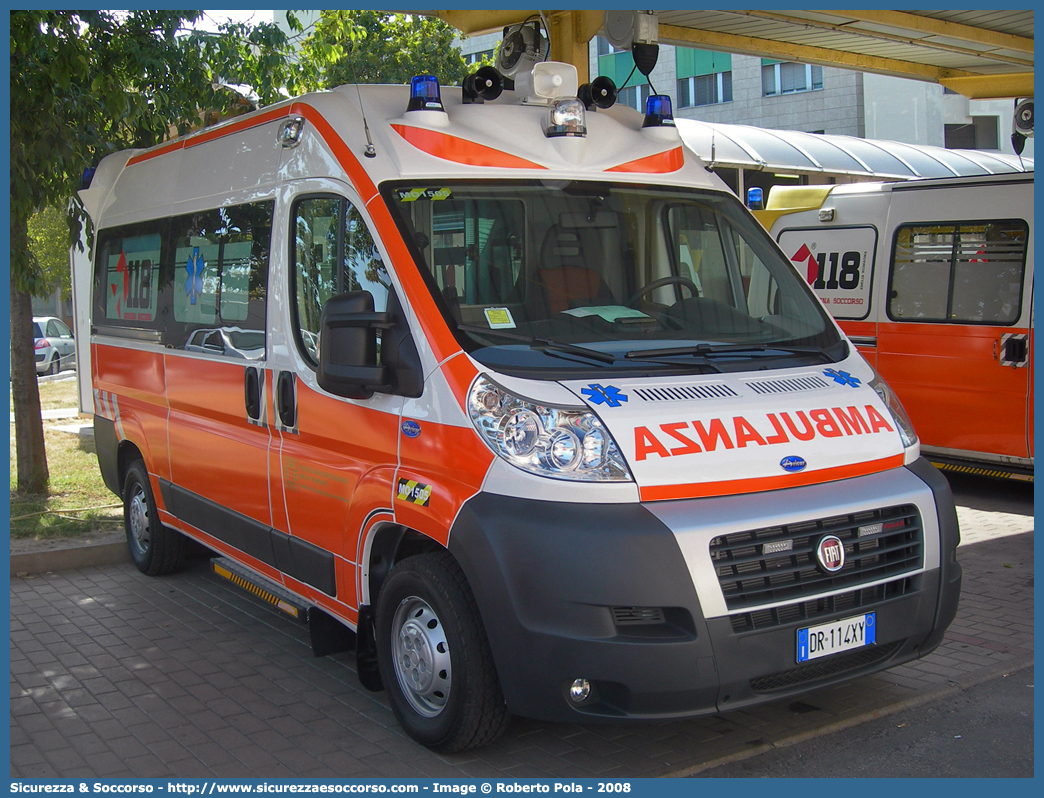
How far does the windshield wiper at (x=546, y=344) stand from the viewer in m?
4.06

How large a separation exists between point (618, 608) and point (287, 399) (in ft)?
6.66

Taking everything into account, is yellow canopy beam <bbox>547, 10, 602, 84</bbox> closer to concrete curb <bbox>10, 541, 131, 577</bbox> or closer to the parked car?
concrete curb <bbox>10, 541, 131, 577</bbox>

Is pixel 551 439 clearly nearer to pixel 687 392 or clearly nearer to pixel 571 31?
pixel 687 392

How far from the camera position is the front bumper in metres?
3.60

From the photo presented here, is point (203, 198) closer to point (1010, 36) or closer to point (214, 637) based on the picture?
point (214, 637)

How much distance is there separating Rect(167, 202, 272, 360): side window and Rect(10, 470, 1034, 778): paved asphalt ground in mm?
1527

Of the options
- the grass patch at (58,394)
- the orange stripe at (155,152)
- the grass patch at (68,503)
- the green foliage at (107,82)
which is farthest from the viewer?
the grass patch at (58,394)

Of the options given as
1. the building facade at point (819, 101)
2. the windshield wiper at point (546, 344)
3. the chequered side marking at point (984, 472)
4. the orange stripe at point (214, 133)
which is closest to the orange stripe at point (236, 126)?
the orange stripe at point (214, 133)

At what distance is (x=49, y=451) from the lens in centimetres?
1187

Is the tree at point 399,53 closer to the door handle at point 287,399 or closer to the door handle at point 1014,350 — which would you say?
the door handle at point 1014,350

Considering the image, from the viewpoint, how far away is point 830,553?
152 inches

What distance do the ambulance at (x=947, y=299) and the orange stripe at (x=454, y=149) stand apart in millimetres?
5251

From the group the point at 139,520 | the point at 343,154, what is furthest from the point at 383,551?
the point at 139,520

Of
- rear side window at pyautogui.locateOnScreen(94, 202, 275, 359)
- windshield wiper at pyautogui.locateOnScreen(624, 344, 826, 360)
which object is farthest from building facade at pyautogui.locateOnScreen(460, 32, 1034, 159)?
windshield wiper at pyautogui.locateOnScreen(624, 344, 826, 360)
